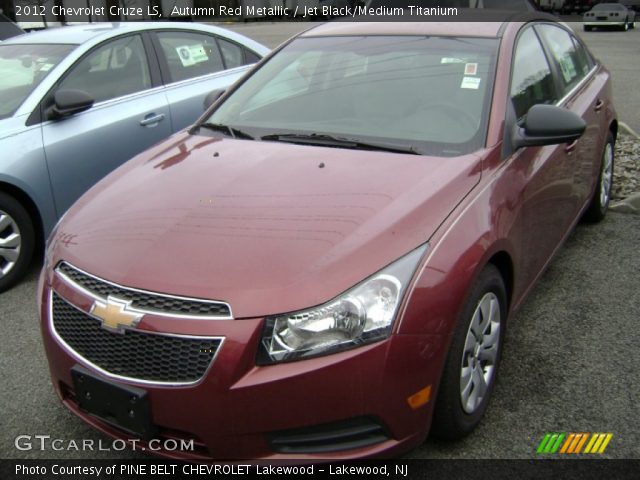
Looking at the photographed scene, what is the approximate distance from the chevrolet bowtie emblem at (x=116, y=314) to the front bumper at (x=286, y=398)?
52 mm

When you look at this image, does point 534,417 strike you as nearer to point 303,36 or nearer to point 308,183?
point 308,183

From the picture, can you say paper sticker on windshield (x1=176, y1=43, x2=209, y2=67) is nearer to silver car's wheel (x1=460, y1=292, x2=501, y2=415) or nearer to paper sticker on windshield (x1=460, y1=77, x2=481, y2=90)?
paper sticker on windshield (x1=460, y1=77, x2=481, y2=90)

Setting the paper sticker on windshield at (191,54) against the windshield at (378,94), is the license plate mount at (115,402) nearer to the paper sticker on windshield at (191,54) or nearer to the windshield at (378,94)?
the windshield at (378,94)

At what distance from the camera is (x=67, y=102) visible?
4.21m

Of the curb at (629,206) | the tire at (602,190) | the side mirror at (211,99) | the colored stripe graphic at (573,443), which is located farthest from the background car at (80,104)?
the curb at (629,206)

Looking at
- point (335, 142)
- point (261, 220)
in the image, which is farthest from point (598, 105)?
point (261, 220)

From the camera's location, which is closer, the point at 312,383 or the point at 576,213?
the point at 312,383

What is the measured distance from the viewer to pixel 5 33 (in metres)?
8.17

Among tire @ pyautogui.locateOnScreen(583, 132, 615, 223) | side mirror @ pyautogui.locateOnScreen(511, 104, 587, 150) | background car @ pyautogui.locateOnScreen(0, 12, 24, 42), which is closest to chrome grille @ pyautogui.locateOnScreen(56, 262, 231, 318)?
side mirror @ pyautogui.locateOnScreen(511, 104, 587, 150)

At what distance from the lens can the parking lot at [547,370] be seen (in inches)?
103

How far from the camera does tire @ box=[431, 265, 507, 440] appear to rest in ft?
7.59

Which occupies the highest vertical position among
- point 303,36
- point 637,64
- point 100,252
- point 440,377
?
point 303,36

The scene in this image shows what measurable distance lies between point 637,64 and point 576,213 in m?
12.6

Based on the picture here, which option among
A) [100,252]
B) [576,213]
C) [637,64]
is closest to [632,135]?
[576,213]
